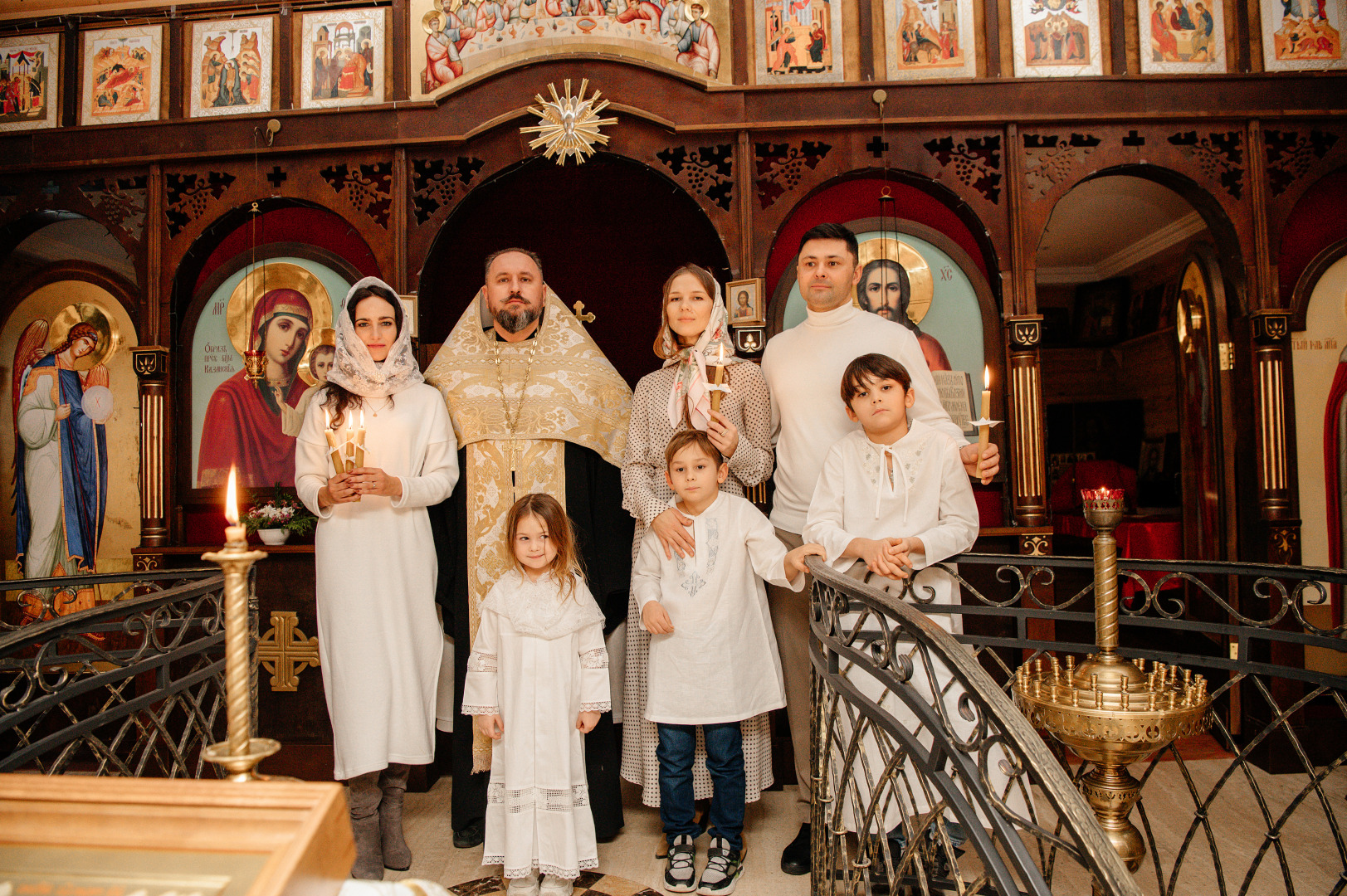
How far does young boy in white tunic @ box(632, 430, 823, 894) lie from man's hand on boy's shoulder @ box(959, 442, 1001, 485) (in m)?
0.76

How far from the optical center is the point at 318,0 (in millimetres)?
4695

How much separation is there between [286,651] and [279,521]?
68cm

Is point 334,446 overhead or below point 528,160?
below

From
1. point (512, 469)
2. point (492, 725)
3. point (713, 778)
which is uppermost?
point (512, 469)

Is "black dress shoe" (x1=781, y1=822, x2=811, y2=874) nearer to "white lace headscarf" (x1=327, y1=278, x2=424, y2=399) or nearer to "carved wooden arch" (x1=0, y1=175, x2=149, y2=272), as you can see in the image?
"white lace headscarf" (x1=327, y1=278, x2=424, y2=399)

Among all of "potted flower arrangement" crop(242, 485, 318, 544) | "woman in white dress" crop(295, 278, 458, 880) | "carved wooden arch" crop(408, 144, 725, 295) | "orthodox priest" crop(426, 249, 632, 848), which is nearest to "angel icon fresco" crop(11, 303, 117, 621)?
"potted flower arrangement" crop(242, 485, 318, 544)

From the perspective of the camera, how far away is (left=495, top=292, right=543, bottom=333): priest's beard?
3.64 metres

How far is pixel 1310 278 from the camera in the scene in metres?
4.52

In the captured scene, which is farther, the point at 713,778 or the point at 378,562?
the point at 378,562

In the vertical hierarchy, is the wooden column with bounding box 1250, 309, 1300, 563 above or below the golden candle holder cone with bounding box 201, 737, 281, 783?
above

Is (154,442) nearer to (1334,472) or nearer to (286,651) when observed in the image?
(286,651)

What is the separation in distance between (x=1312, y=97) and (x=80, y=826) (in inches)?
233

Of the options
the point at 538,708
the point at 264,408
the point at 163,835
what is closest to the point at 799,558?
the point at 538,708

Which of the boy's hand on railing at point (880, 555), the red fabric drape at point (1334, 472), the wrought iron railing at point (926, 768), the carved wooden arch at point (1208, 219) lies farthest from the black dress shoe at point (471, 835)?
the red fabric drape at point (1334, 472)
